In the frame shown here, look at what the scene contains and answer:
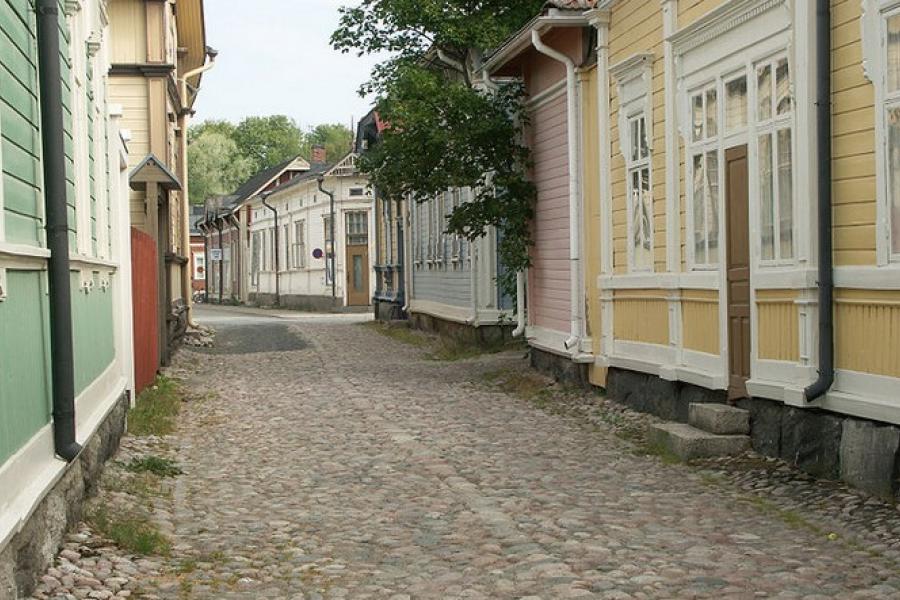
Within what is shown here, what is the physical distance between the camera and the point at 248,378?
18609mm

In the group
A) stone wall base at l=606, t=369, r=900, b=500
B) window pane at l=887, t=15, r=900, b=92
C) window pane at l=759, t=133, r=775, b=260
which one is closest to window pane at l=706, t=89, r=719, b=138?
window pane at l=759, t=133, r=775, b=260

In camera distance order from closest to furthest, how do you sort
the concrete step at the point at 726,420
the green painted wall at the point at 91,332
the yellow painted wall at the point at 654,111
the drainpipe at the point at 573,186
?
the green painted wall at the point at 91,332 → the concrete step at the point at 726,420 → the yellow painted wall at the point at 654,111 → the drainpipe at the point at 573,186

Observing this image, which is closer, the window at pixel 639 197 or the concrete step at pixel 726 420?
the concrete step at pixel 726 420

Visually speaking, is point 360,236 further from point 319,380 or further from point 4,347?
point 4,347

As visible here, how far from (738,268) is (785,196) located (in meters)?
1.07

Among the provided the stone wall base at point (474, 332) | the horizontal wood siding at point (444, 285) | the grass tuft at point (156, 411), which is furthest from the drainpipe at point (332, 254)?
the grass tuft at point (156, 411)

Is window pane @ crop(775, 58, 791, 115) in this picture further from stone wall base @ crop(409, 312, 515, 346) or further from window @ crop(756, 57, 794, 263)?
stone wall base @ crop(409, 312, 515, 346)

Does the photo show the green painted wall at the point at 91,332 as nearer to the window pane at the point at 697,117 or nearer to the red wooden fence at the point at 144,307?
the red wooden fence at the point at 144,307

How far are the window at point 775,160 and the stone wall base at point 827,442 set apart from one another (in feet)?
3.70

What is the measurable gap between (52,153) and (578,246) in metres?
9.03

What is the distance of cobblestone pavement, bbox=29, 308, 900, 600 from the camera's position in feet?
20.6

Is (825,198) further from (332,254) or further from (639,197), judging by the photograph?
(332,254)

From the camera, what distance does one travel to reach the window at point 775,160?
372 inches

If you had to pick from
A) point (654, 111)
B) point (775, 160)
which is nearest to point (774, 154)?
point (775, 160)
